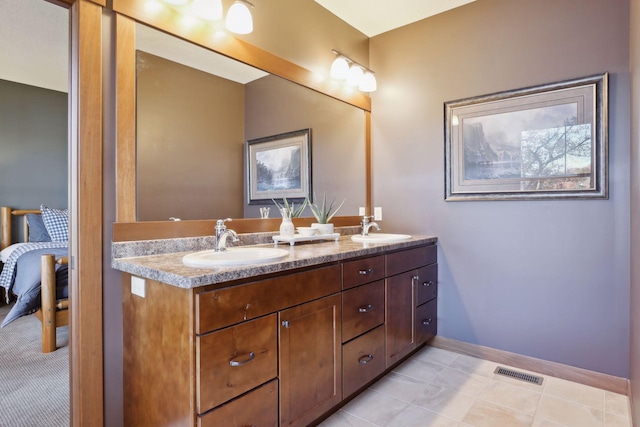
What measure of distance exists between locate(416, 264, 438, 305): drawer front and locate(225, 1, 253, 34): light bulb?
71.0 inches

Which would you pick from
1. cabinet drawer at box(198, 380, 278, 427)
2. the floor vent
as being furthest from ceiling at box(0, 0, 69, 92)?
the floor vent

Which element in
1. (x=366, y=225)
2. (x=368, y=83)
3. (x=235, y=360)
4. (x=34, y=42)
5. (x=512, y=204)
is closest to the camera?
(x=235, y=360)

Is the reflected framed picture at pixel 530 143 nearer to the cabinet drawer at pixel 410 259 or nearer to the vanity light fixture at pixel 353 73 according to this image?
the cabinet drawer at pixel 410 259

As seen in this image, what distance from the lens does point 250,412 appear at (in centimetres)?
126

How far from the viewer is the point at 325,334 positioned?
5.20 ft

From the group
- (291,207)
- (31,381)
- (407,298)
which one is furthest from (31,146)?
(407,298)

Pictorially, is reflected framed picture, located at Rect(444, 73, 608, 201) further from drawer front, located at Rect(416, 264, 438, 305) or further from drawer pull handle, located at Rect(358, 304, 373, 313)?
drawer pull handle, located at Rect(358, 304, 373, 313)

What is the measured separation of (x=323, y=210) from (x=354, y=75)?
3.46 ft

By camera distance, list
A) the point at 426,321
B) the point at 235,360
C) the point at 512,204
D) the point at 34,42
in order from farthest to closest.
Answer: the point at 34,42 → the point at 426,321 → the point at 512,204 → the point at 235,360

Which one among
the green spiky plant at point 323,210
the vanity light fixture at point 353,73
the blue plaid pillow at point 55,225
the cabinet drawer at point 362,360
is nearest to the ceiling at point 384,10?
the vanity light fixture at point 353,73

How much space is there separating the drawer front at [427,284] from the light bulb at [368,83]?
1.43m

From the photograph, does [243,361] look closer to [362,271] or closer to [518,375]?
[362,271]

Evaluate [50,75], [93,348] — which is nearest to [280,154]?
[93,348]

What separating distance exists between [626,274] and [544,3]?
168 cm
